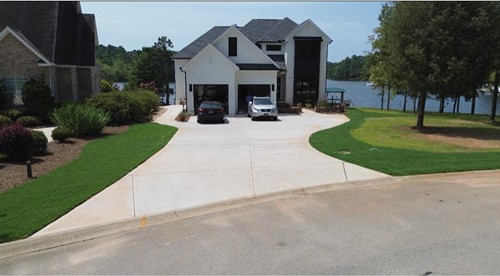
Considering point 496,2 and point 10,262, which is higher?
point 496,2

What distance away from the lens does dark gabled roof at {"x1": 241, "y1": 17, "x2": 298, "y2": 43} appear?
38.2m

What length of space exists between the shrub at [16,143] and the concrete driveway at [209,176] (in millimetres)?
3924

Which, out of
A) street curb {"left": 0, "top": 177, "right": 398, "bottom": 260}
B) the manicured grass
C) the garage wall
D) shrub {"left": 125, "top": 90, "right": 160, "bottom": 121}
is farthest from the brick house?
street curb {"left": 0, "top": 177, "right": 398, "bottom": 260}

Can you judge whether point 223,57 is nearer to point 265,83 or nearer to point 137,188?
point 265,83

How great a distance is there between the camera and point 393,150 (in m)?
14.0

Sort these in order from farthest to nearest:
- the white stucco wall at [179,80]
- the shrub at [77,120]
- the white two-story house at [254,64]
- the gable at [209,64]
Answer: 1. the white stucco wall at [179,80]
2. the white two-story house at [254,64]
3. the gable at [209,64]
4. the shrub at [77,120]

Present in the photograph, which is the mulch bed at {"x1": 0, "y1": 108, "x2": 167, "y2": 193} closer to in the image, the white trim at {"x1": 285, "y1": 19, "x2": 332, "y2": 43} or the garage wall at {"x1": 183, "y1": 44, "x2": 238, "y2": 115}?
the garage wall at {"x1": 183, "y1": 44, "x2": 238, "y2": 115}

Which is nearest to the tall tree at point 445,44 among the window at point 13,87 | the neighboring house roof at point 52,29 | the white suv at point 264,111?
the white suv at point 264,111

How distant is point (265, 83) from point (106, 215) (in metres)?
25.8

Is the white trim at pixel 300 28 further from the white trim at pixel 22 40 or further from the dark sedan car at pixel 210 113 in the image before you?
the white trim at pixel 22 40

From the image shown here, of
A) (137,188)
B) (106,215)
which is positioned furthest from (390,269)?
(137,188)

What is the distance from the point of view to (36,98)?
74.2ft

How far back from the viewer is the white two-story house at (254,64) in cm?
2997

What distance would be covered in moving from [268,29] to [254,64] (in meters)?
9.35
